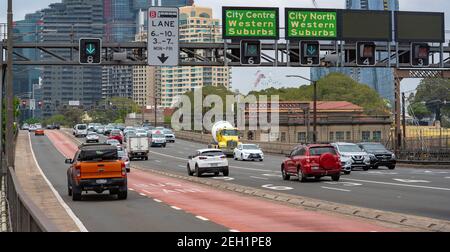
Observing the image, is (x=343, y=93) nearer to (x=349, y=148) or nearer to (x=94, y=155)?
(x=349, y=148)

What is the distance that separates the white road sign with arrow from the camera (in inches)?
1471

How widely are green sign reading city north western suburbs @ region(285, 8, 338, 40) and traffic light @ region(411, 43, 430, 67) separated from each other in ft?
17.9

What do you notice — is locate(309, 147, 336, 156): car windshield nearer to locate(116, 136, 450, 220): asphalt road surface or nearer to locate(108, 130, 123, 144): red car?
locate(116, 136, 450, 220): asphalt road surface

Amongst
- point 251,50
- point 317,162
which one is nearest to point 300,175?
point 317,162

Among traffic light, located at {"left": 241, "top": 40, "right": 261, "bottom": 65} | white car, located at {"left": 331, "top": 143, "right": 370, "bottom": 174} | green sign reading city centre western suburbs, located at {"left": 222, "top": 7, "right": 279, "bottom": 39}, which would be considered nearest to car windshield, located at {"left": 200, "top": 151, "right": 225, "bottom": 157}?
traffic light, located at {"left": 241, "top": 40, "right": 261, "bottom": 65}

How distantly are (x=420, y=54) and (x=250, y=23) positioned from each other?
10204 millimetres

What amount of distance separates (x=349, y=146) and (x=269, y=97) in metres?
145

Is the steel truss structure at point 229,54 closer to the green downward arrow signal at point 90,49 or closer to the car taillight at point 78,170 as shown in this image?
the green downward arrow signal at point 90,49

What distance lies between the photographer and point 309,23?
4022 cm

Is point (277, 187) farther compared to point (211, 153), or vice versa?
point (211, 153)

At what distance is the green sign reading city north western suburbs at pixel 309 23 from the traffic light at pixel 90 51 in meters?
9.87

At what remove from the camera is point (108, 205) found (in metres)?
25.0

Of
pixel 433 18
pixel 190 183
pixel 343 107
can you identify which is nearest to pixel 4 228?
pixel 190 183
